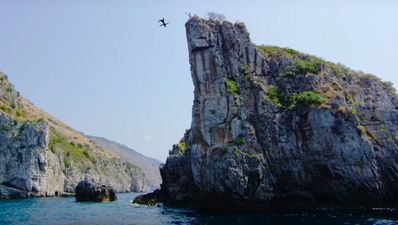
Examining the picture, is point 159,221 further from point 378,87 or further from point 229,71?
point 378,87

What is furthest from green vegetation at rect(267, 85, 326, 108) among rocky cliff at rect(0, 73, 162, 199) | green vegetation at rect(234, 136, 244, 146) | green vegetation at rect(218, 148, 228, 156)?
rocky cliff at rect(0, 73, 162, 199)

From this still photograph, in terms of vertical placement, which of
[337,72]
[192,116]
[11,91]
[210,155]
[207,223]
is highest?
[11,91]

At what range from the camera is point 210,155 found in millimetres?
62906

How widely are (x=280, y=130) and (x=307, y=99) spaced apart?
635cm

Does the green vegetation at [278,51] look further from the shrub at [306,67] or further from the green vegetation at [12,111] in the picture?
the green vegetation at [12,111]

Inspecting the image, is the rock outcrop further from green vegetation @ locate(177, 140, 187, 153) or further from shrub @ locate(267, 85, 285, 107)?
shrub @ locate(267, 85, 285, 107)

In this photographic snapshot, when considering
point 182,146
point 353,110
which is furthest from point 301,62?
point 182,146

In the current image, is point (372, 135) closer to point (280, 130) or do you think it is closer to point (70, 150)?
point (280, 130)

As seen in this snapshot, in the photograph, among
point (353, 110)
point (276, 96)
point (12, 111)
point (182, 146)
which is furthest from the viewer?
point (12, 111)

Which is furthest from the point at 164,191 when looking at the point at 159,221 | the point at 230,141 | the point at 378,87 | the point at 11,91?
the point at 11,91

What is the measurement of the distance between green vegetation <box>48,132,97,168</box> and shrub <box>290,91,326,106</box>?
112 m

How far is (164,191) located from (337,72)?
134ft

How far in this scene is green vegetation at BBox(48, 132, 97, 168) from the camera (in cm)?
15898

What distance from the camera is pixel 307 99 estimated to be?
6244 centimetres
